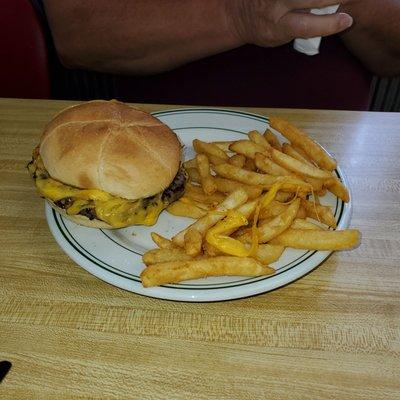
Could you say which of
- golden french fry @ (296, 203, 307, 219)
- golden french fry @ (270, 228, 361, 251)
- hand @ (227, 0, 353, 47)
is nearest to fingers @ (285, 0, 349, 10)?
hand @ (227, 0, 353, 47)

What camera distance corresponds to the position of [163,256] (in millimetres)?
1257

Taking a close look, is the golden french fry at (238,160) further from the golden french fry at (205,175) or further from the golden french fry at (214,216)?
the golden french fry at (214,216)

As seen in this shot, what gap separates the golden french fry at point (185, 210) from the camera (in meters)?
1.46

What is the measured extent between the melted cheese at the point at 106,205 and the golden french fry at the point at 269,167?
0.33 meters

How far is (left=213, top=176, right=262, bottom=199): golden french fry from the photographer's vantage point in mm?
1441

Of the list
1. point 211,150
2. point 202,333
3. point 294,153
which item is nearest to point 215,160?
point 211,150

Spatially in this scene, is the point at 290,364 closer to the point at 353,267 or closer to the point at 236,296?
the point at 236,296

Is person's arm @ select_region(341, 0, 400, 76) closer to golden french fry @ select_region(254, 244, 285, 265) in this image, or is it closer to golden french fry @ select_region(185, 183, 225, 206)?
golden french fry @ select_region(185, 183, 225, 206)

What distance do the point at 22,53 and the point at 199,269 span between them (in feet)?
6.16

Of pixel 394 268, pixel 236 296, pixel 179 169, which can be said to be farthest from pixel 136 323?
pixel 394 268

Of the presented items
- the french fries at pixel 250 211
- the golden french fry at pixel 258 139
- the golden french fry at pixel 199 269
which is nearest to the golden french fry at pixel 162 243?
the french fries at pixel 250 211

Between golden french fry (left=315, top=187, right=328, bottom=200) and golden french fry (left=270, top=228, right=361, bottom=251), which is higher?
golden french fry (left=270, top=228, right=361, bottom=251)

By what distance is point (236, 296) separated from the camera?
1191mm

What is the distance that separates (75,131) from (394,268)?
0.96 m
